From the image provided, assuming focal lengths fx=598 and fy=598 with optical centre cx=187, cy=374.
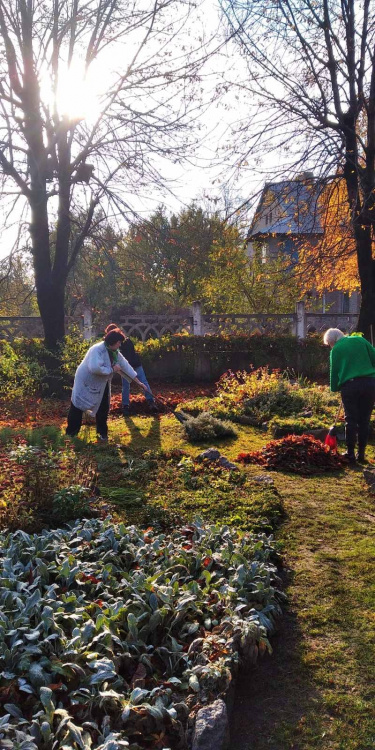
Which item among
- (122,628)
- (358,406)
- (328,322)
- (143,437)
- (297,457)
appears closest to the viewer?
(122,628)

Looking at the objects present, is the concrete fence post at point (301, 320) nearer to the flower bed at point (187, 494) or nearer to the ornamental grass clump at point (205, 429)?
the ornamental grass clump at point (205, 429)

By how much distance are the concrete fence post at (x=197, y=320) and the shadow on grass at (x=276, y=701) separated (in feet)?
45.6

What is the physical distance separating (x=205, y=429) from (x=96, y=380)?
5.74ft

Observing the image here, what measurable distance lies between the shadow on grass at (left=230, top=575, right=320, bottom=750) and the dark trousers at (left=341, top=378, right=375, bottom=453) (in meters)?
4.28

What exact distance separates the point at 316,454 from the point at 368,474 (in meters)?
0.98

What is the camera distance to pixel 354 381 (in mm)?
7297

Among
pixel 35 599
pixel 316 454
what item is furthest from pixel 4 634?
pixel 316 454

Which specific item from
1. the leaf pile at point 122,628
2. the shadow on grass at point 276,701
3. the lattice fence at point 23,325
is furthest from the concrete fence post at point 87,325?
the shadow on grass at point 276,701

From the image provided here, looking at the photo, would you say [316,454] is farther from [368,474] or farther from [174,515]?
[174,515]

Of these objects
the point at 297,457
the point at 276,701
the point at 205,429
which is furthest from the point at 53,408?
the point at 276,701

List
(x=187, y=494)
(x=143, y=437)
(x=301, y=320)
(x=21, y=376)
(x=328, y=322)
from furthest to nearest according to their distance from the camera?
(x=328, y=322) → (x=301, y=320) → (x=21, y=376) → (x=143, y=437) → (x=187, y=494)

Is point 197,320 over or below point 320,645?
over

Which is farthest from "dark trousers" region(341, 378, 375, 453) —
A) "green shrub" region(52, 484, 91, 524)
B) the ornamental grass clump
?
"green shrub" region(52, 484, 91, 524)

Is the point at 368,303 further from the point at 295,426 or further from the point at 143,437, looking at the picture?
the point at 143,437
